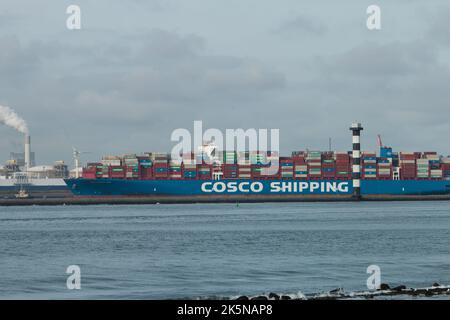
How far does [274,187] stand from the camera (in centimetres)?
11325

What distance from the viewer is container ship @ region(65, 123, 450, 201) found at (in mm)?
111375

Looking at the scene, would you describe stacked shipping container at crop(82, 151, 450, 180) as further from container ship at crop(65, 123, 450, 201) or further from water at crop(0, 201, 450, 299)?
water at crop(0, 201, 450, 299)

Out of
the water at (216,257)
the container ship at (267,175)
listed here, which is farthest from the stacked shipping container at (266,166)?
the water at (216,257)

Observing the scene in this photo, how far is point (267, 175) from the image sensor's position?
112m

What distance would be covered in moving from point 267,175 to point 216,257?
72.4m

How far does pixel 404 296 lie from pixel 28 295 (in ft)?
39.6

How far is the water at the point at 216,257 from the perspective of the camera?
29.4 metres

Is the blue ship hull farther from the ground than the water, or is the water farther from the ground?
the blue ship hull

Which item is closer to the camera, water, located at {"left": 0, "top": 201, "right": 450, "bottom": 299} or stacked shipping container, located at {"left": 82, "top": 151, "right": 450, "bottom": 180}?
water, located at {"left": 0, "top": 201, "right": 450, "bottom": 299}

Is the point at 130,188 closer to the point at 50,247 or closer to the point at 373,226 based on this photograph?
the point at 373,226

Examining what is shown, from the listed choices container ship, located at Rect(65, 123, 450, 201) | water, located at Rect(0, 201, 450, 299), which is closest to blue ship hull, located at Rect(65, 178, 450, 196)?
container ship, located at Rect(65, 123, 450, 201)

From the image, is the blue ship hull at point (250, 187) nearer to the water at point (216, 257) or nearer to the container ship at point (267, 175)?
the container ship at point (267, 175)

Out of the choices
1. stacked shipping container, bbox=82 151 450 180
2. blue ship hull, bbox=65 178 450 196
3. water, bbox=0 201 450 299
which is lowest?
water, bbox=0 201 450 299

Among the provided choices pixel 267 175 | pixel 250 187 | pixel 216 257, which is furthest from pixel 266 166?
pixel 216 257
